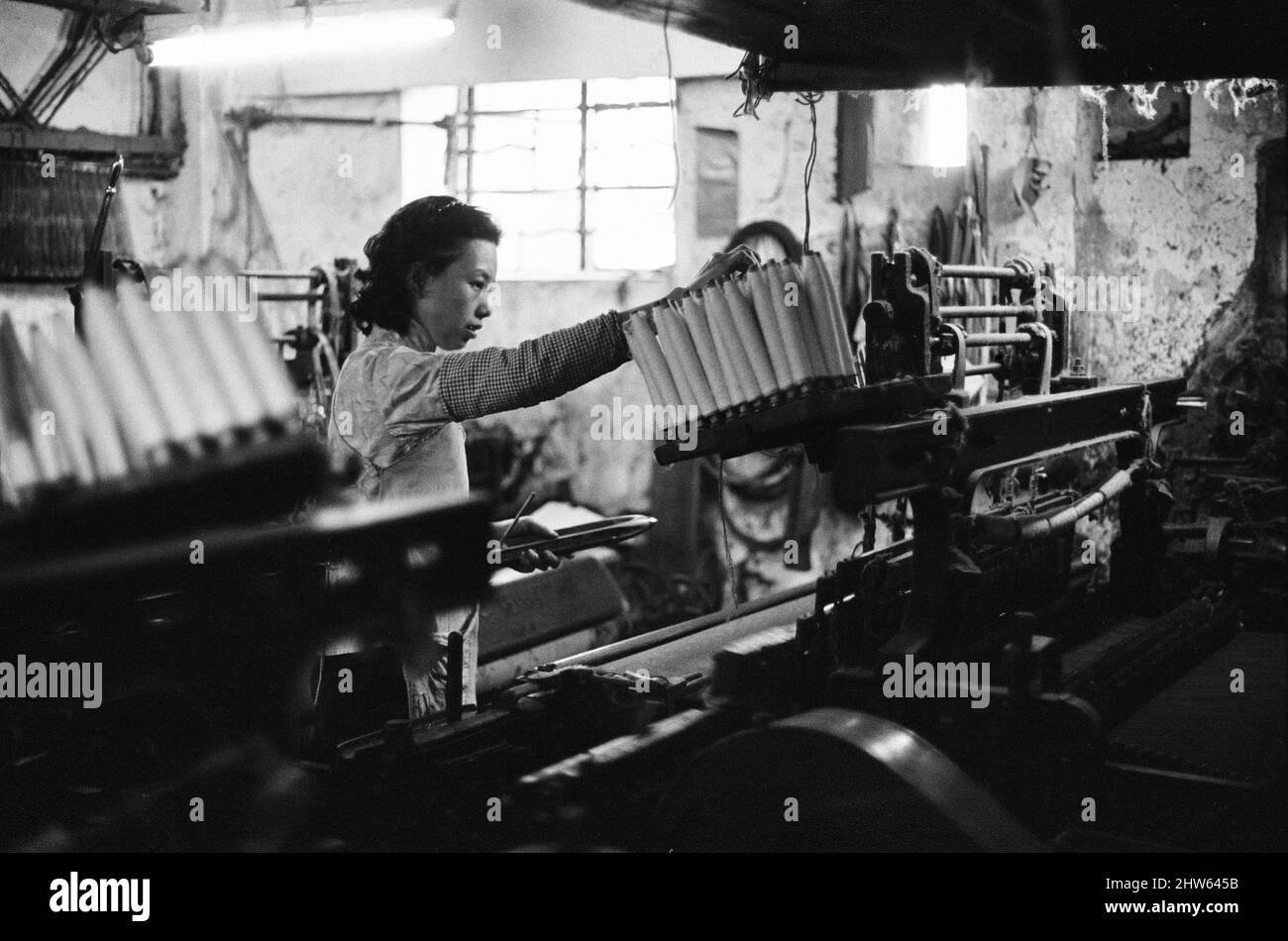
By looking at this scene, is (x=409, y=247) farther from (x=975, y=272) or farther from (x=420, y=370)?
(x=975, y=272)

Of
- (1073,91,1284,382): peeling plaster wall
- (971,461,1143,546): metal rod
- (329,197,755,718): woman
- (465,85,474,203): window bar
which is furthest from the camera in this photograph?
(465,85,474,203): window bar

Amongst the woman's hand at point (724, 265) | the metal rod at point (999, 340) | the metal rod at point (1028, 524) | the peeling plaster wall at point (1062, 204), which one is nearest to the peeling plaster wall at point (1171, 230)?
the peeling plaster wall at point (1062, 204)

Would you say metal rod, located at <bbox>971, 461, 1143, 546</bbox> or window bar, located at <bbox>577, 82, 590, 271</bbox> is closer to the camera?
metal rod, located at <bbox>971, 461, 1143, 546</bbox>

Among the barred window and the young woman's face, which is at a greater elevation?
the barred window

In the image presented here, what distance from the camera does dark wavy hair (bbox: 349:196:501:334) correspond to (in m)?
2.61

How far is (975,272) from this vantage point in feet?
9.59

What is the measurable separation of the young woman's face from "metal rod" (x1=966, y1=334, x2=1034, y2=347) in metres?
1.03

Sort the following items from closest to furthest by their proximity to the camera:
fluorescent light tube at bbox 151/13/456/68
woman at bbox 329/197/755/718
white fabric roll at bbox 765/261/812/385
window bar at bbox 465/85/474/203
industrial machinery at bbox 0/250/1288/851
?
industrial machinery at bbox 0/250/1288/851 → white fabric roll at bbox 765/261/812/385 → woman at bbox 329/197/755/718 → fluorescent light tube at bbox 151/13/456/68 → window bar at bbox 465/85/474/203

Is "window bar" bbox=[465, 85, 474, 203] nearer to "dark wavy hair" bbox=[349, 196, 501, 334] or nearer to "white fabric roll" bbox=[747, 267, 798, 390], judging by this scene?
"dark wavy hair" bbox=[349, 196, 501, 334]

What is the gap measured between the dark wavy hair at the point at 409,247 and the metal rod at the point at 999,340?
3.50 feet

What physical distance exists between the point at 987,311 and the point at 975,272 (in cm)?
9

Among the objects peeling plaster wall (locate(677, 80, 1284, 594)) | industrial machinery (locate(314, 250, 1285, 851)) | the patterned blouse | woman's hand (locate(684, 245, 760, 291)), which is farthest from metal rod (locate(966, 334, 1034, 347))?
peeling plaster wall (locate(677, 80, 1284, 594))

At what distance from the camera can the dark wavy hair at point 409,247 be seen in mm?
2605
